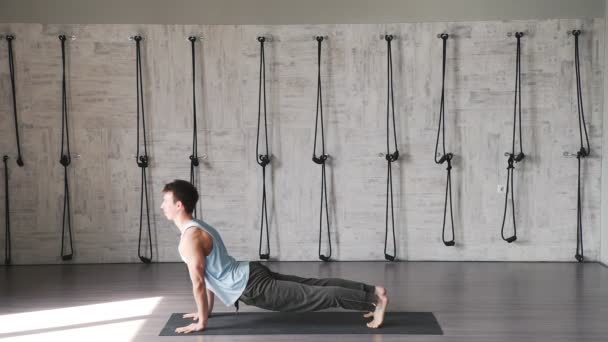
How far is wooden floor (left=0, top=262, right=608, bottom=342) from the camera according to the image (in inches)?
150

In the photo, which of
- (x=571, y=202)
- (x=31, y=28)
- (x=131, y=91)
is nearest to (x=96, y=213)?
(x=131, y=91)

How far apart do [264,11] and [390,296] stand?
2903 mm

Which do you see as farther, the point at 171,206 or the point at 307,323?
the point at 307,323

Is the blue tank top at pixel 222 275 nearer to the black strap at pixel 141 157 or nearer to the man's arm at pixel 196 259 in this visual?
the man's arm at pixel 196 259

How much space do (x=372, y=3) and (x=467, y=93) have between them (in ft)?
4.03

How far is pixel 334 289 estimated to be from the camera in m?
3.74

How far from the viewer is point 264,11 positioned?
19.3 feet

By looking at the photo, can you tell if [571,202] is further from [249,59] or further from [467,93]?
[249,59]

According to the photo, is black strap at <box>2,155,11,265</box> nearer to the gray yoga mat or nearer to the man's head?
the gray yoga mat

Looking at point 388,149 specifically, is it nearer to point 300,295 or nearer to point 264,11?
point 264,11

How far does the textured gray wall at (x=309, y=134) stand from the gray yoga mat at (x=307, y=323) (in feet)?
6.02

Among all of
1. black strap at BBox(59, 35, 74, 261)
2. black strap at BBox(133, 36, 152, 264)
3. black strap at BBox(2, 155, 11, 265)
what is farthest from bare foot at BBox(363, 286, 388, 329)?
black strap at BBox(2, 155, 11, 265)

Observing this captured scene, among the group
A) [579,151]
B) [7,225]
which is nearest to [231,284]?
[7,225]

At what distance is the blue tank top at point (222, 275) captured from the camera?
376 centimetres
